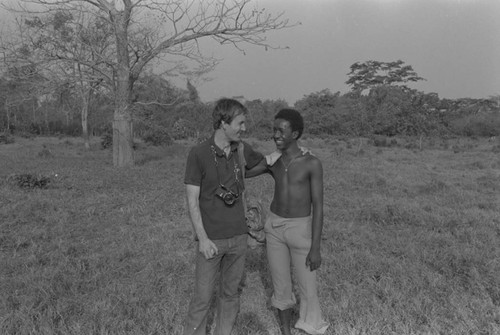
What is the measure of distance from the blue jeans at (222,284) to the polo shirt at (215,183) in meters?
0.08

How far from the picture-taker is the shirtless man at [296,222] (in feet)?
7.66

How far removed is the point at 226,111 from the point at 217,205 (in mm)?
554

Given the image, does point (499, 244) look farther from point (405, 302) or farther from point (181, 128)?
point (181, 128)

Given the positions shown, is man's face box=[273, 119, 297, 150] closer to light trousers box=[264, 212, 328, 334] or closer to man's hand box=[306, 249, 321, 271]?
light trousers box=[264, 212, 328, 334]

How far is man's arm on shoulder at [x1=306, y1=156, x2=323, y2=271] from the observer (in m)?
2.30

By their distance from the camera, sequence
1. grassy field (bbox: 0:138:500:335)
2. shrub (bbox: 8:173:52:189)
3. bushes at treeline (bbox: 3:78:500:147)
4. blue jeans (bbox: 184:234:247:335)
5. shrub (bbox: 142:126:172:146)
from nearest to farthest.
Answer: blue jeans (bbox: 184:234:247:335), grassy field (bbox: 0:138:500:335), shrub (bbox: 8:173:52:189), shrub (bbox: 142:126:172:146), bushes at treeline (bbox: 3:78:500:147)

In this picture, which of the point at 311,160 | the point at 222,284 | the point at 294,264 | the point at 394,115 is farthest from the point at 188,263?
the point at 394,115

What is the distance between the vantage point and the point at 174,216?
18.6 feet

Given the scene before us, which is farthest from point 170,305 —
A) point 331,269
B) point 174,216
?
point 174,216

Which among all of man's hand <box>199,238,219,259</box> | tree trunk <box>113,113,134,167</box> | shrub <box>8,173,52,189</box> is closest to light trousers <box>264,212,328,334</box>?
man's hand <box>199,238,219,259</box>

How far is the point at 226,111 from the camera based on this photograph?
7.11 feet

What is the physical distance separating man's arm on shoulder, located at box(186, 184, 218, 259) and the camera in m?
0.13

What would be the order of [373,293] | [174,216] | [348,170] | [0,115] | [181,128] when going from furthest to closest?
[0,115] < [181,128] < [348,170] < [174,216] < [373,293]

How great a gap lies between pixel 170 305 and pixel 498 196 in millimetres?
6903
